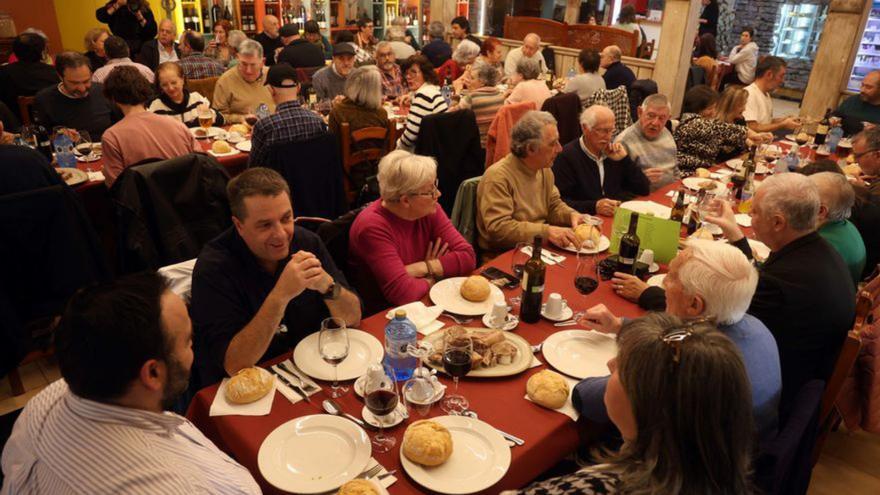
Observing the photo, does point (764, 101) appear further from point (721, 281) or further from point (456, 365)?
point (456, 365)

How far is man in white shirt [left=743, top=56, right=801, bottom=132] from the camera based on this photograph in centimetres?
579

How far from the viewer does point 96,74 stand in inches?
215

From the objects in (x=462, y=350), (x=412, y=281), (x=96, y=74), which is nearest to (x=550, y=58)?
(x=96, y=74)

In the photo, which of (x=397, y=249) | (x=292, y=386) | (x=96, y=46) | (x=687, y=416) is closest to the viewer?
(x=687, y=416)

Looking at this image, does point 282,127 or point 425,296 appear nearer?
point 425,296

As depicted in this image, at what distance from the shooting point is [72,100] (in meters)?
4.62

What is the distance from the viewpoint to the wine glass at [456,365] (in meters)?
1.79

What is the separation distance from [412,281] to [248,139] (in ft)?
8.91

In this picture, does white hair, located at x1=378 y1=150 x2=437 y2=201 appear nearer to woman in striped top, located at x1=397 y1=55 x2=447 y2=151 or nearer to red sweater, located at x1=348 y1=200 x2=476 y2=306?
red sweater, located at x1=348 y1=200 x2=476 y2=306

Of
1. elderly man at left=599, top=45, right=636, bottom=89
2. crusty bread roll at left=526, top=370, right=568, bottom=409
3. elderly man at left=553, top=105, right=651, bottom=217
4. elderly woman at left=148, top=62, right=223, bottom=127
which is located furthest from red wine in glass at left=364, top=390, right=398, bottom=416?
elderly man at left=599, top=45, right=636, bottom=89

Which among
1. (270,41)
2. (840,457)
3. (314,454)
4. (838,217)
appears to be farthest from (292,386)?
(270,41)

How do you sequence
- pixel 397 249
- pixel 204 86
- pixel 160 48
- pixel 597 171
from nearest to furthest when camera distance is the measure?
pixel 397 249 → pixel 597 171 → pixel 204 86 → pixel 160 48

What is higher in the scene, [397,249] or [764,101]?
[764,101]

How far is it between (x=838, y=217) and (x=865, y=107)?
4.16 m
